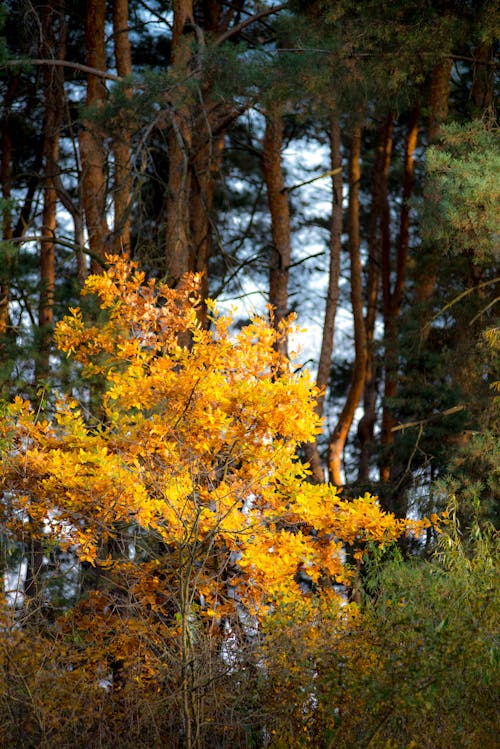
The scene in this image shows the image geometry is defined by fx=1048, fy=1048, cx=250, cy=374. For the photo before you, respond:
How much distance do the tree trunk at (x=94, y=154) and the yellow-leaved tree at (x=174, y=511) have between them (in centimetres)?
302

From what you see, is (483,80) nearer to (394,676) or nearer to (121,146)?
(121,146)

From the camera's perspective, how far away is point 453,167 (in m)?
7.90

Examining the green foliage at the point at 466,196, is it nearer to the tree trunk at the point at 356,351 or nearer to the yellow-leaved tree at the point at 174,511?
the yellow-leaved tree at the point at 174,511

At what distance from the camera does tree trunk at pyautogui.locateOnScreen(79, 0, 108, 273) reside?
28.7ft

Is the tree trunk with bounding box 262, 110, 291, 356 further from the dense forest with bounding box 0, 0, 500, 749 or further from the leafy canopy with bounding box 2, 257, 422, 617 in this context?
the leafy canopy with bounding box 2, 257, 422, 617

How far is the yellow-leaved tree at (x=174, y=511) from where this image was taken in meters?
4.73

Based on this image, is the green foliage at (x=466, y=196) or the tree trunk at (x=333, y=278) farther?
the tree trunk at (x=333, y=278)

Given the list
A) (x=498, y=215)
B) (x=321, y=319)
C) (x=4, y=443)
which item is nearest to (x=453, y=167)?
(x=498, y=215)

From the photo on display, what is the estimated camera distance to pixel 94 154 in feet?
30.9

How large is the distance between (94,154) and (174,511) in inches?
219

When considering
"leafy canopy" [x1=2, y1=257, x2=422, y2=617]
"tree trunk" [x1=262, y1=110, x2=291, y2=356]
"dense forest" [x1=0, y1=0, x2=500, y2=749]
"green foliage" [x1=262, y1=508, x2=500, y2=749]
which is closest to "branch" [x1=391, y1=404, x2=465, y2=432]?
"dense forest" [x1=0, y1=0, x2=500, y2=749]

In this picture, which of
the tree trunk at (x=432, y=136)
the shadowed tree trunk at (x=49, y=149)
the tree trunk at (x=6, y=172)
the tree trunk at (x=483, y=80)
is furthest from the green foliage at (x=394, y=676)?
the tree trunk at (x=483, y=80)

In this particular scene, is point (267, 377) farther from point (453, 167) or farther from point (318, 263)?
point (318, 263)

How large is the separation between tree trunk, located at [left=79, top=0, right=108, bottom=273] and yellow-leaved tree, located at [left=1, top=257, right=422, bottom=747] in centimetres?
302
